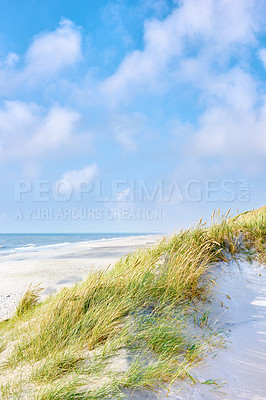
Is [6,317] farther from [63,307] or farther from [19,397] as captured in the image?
[19,397]

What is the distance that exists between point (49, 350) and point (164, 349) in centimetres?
126

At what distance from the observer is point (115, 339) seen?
2895 mm

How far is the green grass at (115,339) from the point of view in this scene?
2447mm

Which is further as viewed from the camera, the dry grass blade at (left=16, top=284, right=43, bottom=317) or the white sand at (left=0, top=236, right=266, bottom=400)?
the dry grass blade at (left=16, top=284, right=43, bottom=317)

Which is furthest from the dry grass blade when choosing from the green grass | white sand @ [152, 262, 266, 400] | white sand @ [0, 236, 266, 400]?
white sand @ [152, 262, 266, 400]

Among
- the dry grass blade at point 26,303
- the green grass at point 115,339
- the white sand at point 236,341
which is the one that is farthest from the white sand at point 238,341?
the dry grass blade at point 26,303

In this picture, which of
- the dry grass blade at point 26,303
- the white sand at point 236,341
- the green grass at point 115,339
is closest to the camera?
the green grass at point 115,339

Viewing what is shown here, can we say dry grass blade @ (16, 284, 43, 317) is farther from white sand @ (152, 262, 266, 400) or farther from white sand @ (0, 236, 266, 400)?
white sand @ (152, 262, 266, 400)

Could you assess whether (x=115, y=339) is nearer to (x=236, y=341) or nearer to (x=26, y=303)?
(x=236, y=341)

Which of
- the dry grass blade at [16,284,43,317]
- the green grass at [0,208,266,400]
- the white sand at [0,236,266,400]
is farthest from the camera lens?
the dry grass blade at [16,284,43,317]

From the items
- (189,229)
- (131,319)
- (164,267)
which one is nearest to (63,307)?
(131,319)

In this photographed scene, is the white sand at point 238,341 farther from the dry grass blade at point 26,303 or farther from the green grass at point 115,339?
the dry grass blade at point 26,303

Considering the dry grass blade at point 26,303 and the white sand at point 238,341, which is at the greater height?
the white sand at point 238,341

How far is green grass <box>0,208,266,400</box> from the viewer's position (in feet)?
8.03
